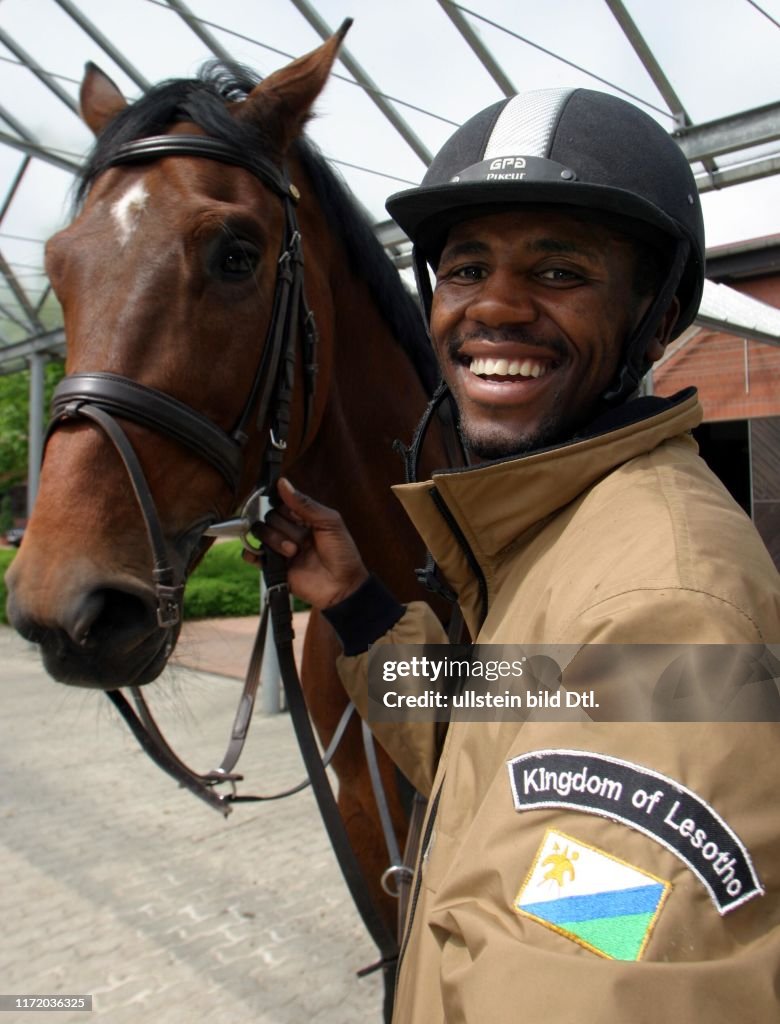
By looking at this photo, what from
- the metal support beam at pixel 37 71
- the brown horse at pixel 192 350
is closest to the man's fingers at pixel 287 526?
the brown horse at pixel 192 350

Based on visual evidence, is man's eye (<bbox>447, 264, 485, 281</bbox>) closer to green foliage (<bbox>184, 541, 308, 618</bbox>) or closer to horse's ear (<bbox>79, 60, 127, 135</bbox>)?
horse's ear (<bbox>79, 60, 127, 135</bbox>)

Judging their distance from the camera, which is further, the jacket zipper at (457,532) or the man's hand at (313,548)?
the man's hand at (313,548)

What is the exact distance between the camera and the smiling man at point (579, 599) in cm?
57

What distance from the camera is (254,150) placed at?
1692mm

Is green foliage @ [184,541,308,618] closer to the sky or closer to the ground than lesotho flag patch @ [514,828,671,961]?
closer to the sky

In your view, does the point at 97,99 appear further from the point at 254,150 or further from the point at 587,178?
the point at 587,178

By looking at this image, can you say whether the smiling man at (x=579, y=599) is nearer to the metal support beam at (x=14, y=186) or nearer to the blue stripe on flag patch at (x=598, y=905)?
the blue stripe on flag patch at (x=598, y=905)

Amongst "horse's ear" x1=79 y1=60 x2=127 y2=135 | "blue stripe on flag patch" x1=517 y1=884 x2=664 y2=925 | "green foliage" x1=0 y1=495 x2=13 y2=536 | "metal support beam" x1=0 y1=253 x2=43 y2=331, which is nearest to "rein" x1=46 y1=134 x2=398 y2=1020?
"horse's ear" x1=79 y1=60 x2=127 y2=135

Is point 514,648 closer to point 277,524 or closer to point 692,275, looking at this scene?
point 692,275

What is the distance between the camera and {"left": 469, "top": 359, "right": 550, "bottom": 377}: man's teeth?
113cm

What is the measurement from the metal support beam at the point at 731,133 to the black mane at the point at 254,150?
2.14m

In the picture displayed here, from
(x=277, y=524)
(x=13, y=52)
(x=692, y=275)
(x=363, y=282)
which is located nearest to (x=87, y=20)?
(x=13, y=52)

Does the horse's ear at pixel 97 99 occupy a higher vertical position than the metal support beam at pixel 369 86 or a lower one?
lower

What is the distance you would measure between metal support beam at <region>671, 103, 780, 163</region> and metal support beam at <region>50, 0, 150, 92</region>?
3231 mm
